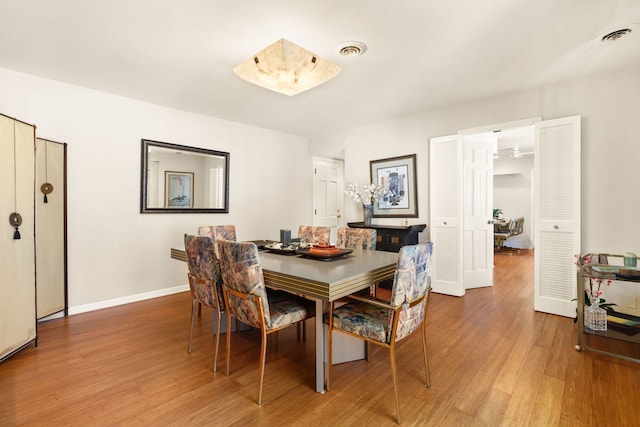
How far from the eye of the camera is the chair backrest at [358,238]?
3.01 metres

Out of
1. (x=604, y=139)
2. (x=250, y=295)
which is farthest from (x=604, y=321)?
(x=250, y=295)

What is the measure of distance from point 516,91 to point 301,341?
3.59m

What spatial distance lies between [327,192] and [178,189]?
3154 mm

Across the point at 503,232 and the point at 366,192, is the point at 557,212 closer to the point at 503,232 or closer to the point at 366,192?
the point at 366,192

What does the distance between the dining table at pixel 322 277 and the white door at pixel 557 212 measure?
2.12 meters

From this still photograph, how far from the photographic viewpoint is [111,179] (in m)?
3.53

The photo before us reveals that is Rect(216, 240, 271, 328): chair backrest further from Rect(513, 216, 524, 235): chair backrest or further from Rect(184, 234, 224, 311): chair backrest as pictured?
Rect(513, 216, 524, 235): chair backrest

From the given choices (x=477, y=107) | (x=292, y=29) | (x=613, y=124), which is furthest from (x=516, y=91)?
(x=292, y=29)

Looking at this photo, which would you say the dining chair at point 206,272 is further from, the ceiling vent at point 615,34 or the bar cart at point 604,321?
the ceiling vent at point 615,34

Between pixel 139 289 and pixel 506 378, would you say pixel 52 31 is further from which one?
pixel 506 378

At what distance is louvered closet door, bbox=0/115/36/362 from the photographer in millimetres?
2199

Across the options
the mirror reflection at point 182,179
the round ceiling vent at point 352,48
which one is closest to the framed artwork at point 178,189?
A: the mirror reflection at point 182,179

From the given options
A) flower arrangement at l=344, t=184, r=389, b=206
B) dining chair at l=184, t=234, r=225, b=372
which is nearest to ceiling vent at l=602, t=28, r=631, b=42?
flower arrangement at l=344, t=184, r=389, b=206

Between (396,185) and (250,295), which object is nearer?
(250,295)
